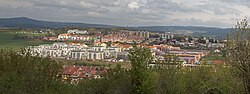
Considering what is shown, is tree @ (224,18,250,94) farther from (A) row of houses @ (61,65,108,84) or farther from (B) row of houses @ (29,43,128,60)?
(B) row of houses @ (29,43,128,60)

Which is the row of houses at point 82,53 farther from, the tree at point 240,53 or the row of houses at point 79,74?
the tree at point 240,53

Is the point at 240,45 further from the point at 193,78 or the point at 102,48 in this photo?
the point at 102,48

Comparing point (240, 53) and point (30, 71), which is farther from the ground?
point (240, 53)

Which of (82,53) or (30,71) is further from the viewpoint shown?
(82,53)

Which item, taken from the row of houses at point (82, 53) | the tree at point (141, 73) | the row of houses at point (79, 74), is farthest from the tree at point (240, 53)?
the row of houses at point (82, 53)

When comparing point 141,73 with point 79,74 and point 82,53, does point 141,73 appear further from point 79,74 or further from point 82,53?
point 82,53

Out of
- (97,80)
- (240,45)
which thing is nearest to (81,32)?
(97,80)

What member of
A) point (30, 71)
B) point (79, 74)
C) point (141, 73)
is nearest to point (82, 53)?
point (79, 74)
